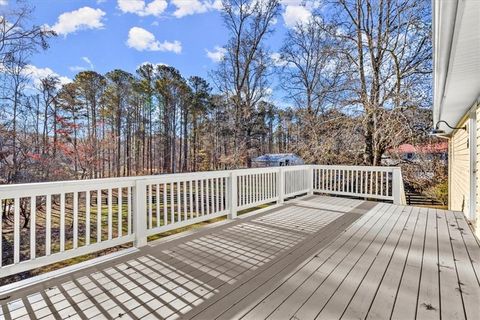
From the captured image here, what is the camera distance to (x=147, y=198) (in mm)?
4008

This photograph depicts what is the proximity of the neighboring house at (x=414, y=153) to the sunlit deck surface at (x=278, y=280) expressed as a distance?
501 cm

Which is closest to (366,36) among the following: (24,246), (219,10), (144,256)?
(219,10)

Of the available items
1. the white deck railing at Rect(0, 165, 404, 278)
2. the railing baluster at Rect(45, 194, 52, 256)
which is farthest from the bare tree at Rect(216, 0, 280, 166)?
the railing baluster at Rect(45, 194, 52, 256)

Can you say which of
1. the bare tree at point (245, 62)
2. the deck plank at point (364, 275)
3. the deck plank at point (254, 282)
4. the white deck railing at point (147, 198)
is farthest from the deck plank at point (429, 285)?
the bare tree at point (245, 62)

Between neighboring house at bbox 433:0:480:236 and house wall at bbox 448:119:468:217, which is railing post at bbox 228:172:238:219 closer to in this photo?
neighboring house at bbox 433:0:480:236

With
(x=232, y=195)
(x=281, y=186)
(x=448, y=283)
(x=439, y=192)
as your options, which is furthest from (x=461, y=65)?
(x=439, y=192)

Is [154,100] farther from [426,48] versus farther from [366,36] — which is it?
[426,48]

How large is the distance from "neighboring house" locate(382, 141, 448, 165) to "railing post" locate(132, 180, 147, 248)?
7.90 meters

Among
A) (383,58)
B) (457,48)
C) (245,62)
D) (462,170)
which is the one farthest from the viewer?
(245,62)

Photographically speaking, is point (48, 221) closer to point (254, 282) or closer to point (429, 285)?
point (254, 282)

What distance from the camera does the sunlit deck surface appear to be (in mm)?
1907

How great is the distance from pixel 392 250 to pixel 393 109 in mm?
6043

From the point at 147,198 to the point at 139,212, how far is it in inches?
29.7

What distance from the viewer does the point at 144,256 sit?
2953mm
